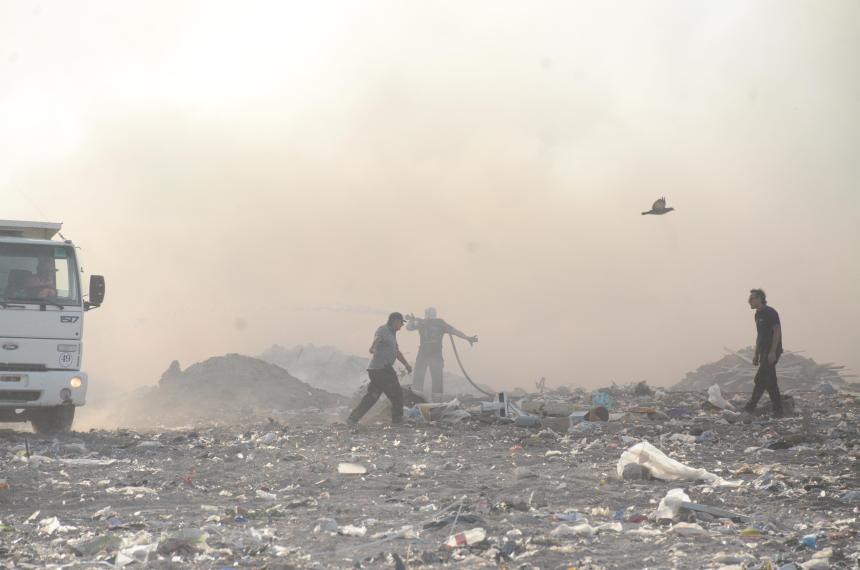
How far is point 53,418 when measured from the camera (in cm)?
1110

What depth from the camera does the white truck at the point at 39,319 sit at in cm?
1031

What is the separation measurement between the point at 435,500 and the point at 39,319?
259 inches

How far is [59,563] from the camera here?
14.6 feet

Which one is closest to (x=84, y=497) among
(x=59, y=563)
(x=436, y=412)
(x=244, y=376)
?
(x=59, y=563)

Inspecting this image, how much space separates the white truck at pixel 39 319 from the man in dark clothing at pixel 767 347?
27.9 feet

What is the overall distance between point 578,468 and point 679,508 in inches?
90.0

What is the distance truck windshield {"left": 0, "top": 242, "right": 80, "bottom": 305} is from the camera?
34.1ft

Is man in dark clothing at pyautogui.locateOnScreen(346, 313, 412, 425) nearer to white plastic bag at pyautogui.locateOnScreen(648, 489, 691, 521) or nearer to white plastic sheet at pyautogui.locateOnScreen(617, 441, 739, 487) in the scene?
white plastic sheet at pyautogui.locateOnScreen(617, 441, 739, 487)

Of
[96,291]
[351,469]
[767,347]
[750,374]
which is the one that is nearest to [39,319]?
[96,291]

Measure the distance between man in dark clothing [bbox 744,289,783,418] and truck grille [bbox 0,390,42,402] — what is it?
9.09 m

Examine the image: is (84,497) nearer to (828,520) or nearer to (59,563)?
(59,563)

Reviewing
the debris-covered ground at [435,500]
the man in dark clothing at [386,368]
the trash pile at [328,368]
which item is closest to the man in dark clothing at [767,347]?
the debris-covered ground at [435,500]

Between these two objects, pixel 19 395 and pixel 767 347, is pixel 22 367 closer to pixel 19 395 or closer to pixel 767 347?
pixel 19 395

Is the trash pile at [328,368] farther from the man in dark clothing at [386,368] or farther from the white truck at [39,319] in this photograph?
the white truck at [39,319]
